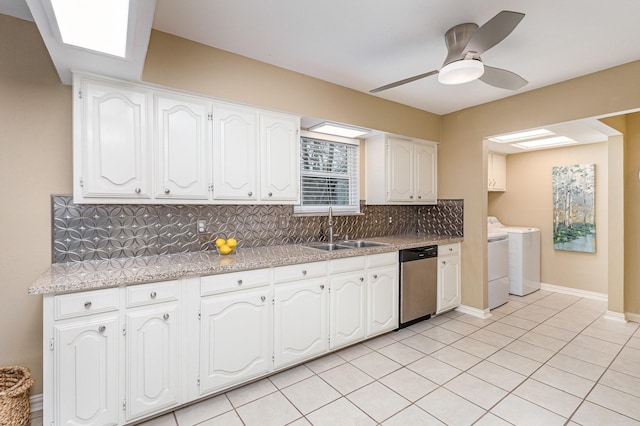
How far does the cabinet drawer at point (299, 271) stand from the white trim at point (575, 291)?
436cm

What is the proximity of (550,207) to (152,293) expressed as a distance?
18.4 ft

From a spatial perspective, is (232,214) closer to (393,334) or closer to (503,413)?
(393,334)

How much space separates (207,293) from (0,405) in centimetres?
113

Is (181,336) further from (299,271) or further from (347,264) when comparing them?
(347,264)

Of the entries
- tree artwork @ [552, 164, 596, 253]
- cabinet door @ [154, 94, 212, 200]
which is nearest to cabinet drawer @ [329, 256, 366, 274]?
cabinet door @ [154, 94, 212, 200]

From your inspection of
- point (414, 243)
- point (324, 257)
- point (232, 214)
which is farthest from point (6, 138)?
point (414, 243)

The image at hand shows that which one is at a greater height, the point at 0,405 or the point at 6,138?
the point at 6,138

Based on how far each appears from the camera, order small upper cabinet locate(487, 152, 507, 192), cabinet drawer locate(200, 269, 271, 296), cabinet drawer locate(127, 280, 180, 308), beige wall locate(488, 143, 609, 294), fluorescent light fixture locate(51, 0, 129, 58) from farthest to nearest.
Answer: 1. small upper cabinet locate(487, 152, 507, 192)
2. beige wall locate(488, 143, 609, 294)
3. cabinet drawer locate(200, 269, 271, 296)
4. cabinet drawer locate(127, 280, 180, 308)
5. fluorescent light fixture locate(51, 0, 129, 58)

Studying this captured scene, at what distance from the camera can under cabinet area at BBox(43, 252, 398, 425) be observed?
1.61m

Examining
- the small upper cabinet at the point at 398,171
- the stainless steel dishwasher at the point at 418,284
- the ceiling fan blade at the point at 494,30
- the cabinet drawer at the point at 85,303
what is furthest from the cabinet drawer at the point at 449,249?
the cabinet drawer at the point at 85,303

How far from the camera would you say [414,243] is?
3309 millimetres

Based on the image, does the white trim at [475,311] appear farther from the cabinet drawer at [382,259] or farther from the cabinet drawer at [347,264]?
the cabinet drawer at [347,264]

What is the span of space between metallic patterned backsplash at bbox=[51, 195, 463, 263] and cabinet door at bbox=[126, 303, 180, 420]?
2.18 ft

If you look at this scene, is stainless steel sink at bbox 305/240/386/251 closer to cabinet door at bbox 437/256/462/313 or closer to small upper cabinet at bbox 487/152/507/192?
cabinet door at bbox 437/256/462/313
